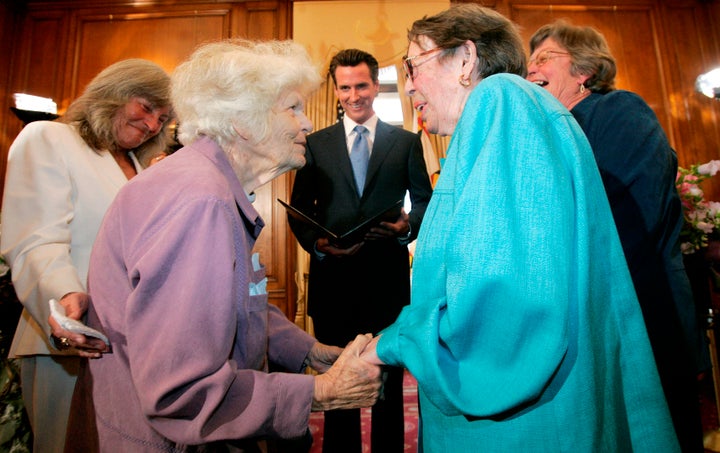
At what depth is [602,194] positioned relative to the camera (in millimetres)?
893

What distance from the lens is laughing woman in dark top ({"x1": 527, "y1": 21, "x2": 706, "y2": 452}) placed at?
4.59 feet

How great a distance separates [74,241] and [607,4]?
6.33m

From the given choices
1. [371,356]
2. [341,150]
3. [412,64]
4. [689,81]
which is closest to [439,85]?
[412,64]

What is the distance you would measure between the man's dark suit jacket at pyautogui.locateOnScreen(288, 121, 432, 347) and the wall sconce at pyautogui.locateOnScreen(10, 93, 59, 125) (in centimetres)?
304

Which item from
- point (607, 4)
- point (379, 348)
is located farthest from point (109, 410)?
point (607, 4)

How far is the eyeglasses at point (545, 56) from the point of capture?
1.85m

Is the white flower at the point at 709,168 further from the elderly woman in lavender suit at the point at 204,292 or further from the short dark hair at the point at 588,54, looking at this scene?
the elderly woman in lavender suit at the point at 204,292

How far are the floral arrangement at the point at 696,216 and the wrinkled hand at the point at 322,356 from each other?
2.13m

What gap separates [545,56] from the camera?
1.88 metres

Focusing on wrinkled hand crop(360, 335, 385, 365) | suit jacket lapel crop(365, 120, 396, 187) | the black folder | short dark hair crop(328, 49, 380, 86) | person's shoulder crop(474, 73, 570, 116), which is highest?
short dark hair crop(328, 49, 380, 86)

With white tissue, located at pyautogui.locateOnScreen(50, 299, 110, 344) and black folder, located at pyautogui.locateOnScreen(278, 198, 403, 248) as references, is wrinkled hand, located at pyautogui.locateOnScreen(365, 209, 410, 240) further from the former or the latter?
white tissue, located at pyautogui.locateOnScreen(50, 299, 110, 344)

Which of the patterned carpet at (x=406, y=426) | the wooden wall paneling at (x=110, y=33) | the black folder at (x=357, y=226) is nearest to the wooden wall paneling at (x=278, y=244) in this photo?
the wooden wall paneling at (x=110, y=33)

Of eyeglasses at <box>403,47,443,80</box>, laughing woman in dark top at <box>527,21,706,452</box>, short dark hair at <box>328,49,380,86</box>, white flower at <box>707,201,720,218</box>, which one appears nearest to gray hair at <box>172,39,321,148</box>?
eyeglasses at <box>403,47,443,80</box>

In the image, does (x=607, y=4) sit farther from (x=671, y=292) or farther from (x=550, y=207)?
(x=550, y=207)
